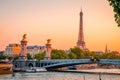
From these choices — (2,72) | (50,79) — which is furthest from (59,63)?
(50,79)

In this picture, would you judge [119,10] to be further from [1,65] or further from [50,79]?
[1,65]

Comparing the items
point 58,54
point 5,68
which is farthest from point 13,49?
point 5,68

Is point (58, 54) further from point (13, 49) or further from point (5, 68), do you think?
point (13, 49)

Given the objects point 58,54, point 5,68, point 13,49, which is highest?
point 13,49

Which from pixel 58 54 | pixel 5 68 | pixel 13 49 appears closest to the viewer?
pixel 5 68

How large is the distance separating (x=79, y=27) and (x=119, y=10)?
10926 centimetres

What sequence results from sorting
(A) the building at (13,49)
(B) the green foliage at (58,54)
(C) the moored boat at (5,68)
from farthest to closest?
1. (A) the building at (13,49)
2. (B) the green foliage at (58,54)
3. (C) the moored boat at (5,68)

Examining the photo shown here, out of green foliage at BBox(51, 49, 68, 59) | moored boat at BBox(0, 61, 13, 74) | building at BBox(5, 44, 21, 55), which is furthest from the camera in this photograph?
building at BBox(5, 44, 21, 55)

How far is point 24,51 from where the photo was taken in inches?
2963

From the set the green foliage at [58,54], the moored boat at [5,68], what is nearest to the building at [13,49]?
the green foliage at [58,54]

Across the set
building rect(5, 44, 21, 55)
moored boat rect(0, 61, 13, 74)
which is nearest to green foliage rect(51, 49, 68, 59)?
moored boat rect(0, 61, 13, 74)

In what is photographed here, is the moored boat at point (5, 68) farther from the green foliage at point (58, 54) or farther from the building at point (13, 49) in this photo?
the building at point (13, 49)

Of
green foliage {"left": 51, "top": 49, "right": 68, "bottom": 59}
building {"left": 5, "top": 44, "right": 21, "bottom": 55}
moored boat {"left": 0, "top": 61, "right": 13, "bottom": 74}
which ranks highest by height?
building {"left": 5, "top": 44, "right": 21, "bottom": 55}

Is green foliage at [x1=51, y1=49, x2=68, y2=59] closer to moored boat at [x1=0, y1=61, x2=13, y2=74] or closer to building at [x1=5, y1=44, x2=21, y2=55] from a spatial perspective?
moored boat at [x1=0, y1=61, x2=13, y2=74]
